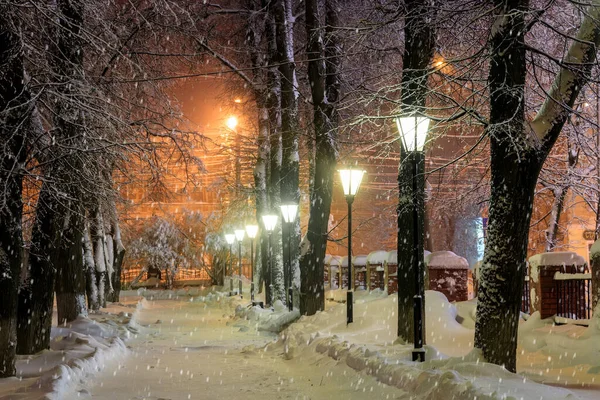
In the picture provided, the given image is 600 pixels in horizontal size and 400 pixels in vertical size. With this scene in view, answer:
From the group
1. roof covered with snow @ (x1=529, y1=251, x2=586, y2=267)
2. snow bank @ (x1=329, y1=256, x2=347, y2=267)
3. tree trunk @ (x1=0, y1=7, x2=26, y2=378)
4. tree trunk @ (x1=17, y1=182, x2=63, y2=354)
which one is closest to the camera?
tree trunk @ (x1=0, y1=7, x2=26, y2=378)

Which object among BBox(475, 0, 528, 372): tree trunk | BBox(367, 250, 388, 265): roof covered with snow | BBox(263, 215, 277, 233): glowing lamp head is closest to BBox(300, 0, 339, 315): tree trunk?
BBox(263, 215, 277, 233): glowing lamp head

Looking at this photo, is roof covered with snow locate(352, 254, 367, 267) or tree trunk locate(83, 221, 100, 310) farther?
roof covered with snow locate(352, 254, 367, 267)

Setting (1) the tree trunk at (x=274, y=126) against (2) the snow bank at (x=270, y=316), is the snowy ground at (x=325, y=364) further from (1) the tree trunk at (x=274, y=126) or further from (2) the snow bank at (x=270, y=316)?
(1) the tree trunk at (x=274, y=126)

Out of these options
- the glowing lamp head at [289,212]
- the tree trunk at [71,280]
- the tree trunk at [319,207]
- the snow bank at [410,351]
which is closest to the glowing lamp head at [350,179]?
the snow bank at [410,351]

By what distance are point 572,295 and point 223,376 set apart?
21.6 ft

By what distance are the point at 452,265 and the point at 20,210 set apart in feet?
38.4

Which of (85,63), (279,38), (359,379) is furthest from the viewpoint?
(279,38)

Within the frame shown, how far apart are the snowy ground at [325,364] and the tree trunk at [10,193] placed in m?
0.68

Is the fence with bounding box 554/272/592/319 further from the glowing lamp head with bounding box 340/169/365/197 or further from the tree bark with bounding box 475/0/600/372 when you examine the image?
the glowing lamp head with bounding box 340/169/365/197

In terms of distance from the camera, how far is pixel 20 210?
1032cm

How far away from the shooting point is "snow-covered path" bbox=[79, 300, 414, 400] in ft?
31.7

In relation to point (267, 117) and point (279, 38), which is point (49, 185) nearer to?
point (279, 38)

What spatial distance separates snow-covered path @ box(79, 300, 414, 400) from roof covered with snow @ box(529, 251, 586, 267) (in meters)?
4.67

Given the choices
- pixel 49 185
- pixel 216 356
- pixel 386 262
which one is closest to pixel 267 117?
pixel 386 262
